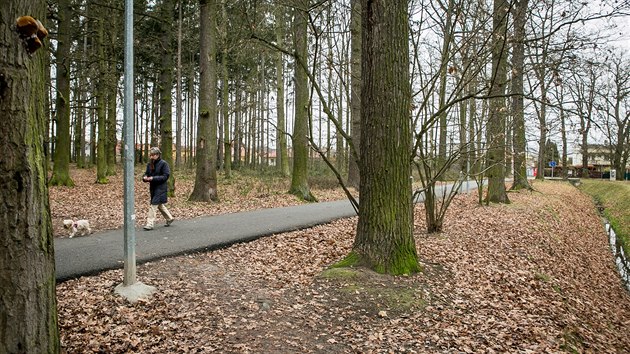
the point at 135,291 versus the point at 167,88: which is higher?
the point at 167,88

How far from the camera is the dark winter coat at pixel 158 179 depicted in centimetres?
928

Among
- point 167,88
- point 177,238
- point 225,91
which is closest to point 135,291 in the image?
point 177,238

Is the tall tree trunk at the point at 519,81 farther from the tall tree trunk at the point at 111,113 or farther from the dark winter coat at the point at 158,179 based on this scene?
the tall tree trunk at the point at 111,113

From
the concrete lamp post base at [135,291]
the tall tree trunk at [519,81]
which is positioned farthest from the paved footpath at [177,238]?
the tall tree trunk at [519,81]

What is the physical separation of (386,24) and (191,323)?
475cm

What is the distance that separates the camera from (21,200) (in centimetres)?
305

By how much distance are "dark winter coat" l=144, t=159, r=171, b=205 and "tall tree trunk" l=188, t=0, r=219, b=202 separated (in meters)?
4.58

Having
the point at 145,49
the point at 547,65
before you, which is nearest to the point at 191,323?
the point at 547,65

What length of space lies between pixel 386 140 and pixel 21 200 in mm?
4565

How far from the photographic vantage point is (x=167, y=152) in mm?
15508

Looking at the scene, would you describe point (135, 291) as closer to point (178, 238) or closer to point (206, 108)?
point (178, 238)

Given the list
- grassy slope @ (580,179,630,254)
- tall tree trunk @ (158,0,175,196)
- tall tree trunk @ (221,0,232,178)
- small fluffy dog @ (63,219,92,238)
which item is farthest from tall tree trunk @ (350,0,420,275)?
tall tree trunk @ (221,0,232,178)

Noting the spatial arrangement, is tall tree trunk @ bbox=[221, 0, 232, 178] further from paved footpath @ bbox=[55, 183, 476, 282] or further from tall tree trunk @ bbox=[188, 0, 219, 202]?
paved footpath @ bbox=[55, 183, 476, 282]

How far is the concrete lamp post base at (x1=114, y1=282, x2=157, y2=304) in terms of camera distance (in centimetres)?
527
